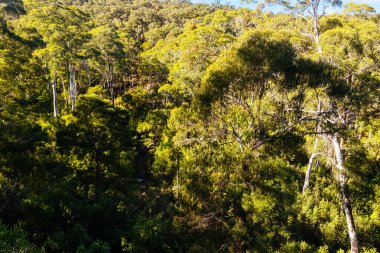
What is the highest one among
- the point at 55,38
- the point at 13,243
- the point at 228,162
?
the point at 55,38

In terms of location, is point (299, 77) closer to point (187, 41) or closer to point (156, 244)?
point (156, 244)

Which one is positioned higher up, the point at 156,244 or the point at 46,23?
the point at 46,23

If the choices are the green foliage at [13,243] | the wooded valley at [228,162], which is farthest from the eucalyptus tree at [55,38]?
the green foliage at [13,243]

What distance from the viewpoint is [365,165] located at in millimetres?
16328

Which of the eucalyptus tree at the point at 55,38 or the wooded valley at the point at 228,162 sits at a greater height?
the eucalyptus tree at the point at 55,38

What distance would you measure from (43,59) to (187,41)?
48.0ft

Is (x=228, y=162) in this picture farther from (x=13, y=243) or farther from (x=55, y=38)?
(x=55, y=38)

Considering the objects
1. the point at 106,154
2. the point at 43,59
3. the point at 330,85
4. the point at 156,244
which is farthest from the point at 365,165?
the point at 43,59

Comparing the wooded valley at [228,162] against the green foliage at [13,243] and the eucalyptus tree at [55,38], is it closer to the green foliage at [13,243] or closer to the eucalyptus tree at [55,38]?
the eucalyptus tree at [55,38]

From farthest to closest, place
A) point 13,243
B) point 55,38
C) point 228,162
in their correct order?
point 55,38, point 228,162, point 13,243

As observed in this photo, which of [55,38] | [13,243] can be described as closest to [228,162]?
[13,243]

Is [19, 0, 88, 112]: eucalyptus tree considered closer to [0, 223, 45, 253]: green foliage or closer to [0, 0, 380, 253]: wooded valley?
[0, 0, 380, 253]: wooded valley

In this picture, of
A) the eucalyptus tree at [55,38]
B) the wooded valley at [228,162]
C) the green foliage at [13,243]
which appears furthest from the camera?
the eucalyptus tree at [55,38]

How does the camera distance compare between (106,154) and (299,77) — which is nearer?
(299,77)
